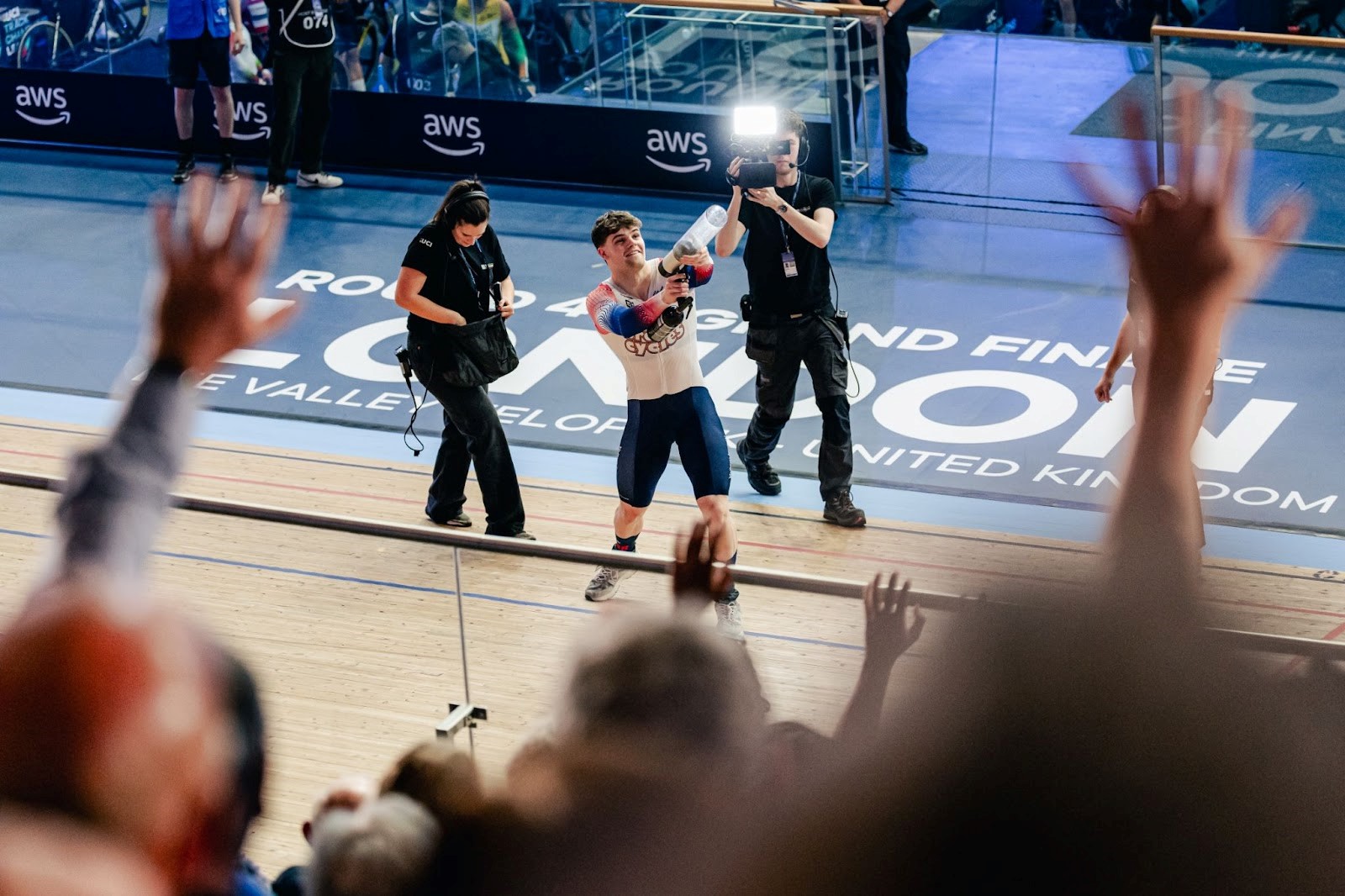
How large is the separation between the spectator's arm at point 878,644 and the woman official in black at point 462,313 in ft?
16.9

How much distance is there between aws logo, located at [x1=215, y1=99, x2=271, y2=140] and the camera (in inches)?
575

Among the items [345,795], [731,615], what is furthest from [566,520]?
[345,795]

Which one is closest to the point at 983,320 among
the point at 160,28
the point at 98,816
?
the point at 160,28

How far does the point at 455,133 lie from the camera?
14.3m

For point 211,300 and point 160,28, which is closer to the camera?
point 211,300

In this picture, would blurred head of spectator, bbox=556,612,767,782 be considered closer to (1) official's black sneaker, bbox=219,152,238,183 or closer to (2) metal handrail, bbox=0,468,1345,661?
(2) metal handrail, bbox=0,468,1345,661

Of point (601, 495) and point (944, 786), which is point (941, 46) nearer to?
point (601, 495)

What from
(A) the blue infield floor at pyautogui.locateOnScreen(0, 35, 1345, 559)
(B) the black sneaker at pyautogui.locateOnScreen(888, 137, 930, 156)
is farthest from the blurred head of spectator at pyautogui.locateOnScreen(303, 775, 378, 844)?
(B) the black sneaker at pyautogui.locateOnScreen(888, 137, 930, 156)

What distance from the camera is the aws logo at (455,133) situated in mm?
14188

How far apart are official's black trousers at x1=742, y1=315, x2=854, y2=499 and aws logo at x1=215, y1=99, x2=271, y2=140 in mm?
7923

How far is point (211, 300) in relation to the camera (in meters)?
2.06

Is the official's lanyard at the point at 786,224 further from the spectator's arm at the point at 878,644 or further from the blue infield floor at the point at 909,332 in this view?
the spectator's arm at the point at 878,644

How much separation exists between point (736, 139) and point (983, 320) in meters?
3.72

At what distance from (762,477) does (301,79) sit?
6.68 m
